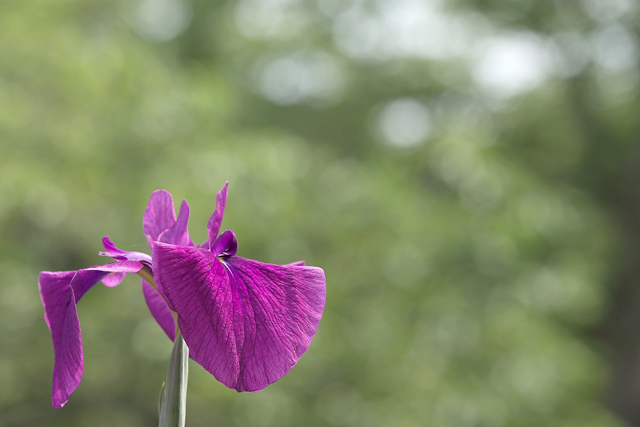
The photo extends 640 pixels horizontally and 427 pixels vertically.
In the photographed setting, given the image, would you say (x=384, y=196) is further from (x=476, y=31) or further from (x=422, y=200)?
(x=476, y=31)

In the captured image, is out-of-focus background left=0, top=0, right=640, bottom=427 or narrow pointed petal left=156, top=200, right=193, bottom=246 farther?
out-of-focus background left=0, top=0, right=640, bottom=427

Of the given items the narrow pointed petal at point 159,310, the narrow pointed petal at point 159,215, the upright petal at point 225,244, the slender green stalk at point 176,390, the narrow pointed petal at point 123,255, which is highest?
the narrow pointed petal at point 159,215

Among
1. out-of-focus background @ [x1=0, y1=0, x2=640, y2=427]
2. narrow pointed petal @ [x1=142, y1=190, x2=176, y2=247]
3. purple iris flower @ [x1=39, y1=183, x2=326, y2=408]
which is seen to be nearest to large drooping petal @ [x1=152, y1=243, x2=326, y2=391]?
purple iris flower @ [x1=39, y1=183, x2=326, y2=408]

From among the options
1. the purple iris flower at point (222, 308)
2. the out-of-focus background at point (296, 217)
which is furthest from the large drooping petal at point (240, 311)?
the out-of-focus background at point (296, 217)

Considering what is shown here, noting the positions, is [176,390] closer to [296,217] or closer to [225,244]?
[225,244]

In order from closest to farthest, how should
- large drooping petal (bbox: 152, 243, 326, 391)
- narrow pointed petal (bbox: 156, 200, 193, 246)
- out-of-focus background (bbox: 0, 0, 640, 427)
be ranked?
1. large drooping petal (bbox: 152, 243, 326, 391)
2. narrow pointed petal (bbox: 156, 200, 193, 246)
3. out-of-focus background (bbox: 0, 0, 640, 427)

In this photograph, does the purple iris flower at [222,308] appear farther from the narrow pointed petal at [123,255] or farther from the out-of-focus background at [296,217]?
the out-of-focus background at [296,217]

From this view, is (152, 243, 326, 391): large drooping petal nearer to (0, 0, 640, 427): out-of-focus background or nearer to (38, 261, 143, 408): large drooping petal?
(38, 261, 143, 408): large drooping petal

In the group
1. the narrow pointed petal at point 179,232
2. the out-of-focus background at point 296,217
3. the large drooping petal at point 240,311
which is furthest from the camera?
the out-of-focus background at point 296,217
